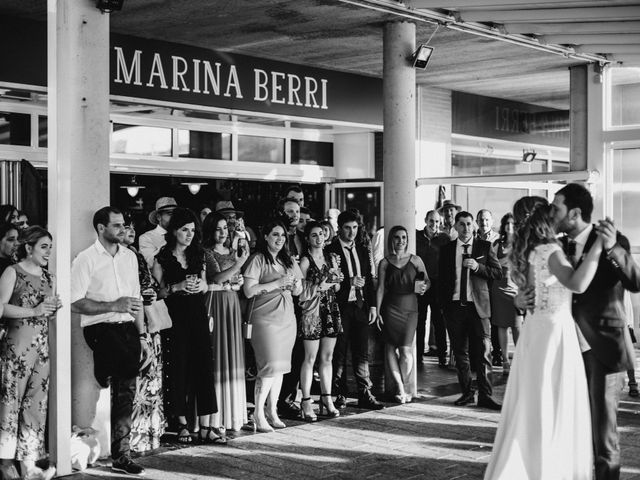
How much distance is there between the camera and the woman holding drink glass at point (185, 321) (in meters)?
7.24

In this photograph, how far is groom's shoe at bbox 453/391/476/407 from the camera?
29.8ft

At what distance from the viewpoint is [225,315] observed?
25.1 feet

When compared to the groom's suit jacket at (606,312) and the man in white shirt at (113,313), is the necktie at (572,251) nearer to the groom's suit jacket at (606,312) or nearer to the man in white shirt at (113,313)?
the groom's suit jacket at (606,312)

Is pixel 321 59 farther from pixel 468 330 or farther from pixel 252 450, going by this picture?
pixel 252 450

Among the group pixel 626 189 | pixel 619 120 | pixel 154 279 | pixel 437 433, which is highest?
pixel 619 120

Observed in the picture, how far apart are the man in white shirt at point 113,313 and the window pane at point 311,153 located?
24.8ft

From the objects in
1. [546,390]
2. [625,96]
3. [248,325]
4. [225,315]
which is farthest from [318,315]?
[625,96]

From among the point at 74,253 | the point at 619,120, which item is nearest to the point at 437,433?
the point at 74,253

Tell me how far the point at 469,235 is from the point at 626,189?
4.60 meters

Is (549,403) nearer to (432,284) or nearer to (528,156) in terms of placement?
(432,284)

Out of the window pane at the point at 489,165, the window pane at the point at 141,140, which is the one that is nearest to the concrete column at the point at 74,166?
the window pane at the point at 141,140

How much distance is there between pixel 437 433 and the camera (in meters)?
7.91

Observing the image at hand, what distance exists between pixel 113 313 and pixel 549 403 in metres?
2.93

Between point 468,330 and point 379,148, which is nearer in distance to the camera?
point 468,330
